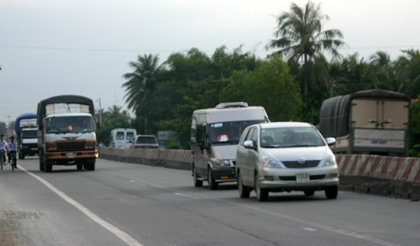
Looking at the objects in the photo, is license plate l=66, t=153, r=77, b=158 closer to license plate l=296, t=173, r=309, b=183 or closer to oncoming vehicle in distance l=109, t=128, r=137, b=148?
license plate l=296, t=173, r=309, b=183

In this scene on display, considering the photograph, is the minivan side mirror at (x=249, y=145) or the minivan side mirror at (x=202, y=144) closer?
the minivan side mirror at (x=249, y=145)

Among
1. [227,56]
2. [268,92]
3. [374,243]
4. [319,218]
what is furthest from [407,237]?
[227,56]

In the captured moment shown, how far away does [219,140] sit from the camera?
18594 mm

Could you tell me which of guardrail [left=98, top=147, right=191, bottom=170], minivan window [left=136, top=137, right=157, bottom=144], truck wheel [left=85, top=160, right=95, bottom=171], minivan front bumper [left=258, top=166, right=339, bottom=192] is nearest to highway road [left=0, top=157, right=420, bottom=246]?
minivan front bumper [left=258, top=166, right=339, bottom=192]

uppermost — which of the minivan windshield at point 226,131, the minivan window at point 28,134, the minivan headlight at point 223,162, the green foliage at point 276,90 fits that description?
the green foliage at point 276,90

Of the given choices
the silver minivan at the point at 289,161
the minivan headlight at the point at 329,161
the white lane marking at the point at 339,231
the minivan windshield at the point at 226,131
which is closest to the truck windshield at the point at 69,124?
the minivan windshield at the point at 226,131

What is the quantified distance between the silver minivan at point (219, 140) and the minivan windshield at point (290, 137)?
3.66 m

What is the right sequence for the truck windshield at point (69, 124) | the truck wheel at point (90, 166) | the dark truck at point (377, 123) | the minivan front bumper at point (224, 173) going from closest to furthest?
the minivan front bumper at point (224, 173), the dark truck at point (377, 123), the truck windshield at point (69, 124), the truck wheel at point (90, 166)

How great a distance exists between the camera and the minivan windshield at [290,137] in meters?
14.0

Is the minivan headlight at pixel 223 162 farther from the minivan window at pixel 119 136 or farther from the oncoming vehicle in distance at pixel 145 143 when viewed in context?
the minivan window at pixel 119 136

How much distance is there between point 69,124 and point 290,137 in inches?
748

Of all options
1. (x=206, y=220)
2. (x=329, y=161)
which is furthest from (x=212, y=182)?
(x=206, y=220)

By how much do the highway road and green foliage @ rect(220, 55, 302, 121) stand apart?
156ft

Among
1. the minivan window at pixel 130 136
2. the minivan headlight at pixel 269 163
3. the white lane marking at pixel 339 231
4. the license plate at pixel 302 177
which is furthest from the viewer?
the minivan window at pixel 130 136
